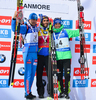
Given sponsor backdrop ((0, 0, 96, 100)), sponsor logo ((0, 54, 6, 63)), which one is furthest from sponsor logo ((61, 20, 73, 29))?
sponsor logo ((0, 54, 6, 63))

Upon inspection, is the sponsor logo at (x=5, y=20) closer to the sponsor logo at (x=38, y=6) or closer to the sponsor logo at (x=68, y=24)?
the sponsor logo at (x=38, y=6)

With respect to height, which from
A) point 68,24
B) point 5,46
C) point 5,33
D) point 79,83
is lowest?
point 79,83

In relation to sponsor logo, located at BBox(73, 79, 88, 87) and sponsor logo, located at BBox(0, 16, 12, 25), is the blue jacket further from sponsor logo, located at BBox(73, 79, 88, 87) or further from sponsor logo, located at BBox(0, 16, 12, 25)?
sponsor logo, located at BBox(73, 79, 88, 87)

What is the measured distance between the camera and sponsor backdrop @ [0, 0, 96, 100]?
9.48ft

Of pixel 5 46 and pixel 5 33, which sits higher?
pixel 5 33

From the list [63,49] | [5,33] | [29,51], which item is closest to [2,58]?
[5,33]

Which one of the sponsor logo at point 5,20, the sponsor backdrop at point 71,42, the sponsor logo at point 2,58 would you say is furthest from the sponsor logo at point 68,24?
the sponsor logo at point 2,58

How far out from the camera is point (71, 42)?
10.1 feet

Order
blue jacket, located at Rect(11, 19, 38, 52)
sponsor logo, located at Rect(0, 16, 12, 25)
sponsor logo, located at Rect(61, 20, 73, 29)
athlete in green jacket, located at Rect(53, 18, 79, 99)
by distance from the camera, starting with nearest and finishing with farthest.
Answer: blue jacket, located at Rect(11, 19, 38, 52) < athlete in green jacket, located at Rect(53, 18, 79, 99) < sponsor logo, located at Rect(0, 16, 12, 25) < sponsor logo, located at Rect(61, 20, 73, 29)

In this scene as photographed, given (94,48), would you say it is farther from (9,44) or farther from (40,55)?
(9,44)

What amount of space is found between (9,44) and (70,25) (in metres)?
1.45

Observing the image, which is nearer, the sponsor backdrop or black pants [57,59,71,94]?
black pants [57,59,71,94]

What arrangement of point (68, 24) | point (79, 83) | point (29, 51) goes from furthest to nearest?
point (79, 83), point (68, 24), point (29, 51)

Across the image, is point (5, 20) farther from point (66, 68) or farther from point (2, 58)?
→ point (66, 68)
